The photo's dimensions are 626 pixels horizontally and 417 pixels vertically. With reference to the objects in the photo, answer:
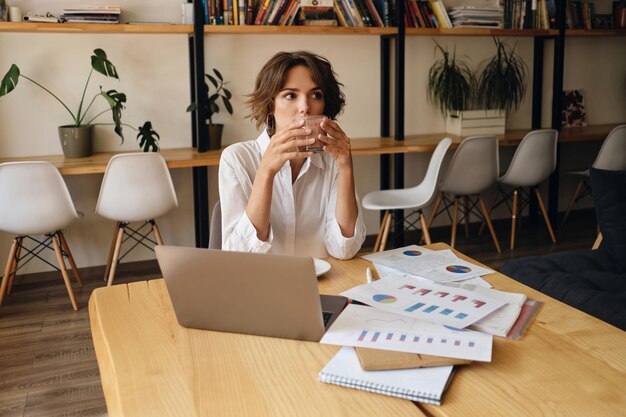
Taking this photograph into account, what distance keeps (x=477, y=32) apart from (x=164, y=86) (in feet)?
7.33

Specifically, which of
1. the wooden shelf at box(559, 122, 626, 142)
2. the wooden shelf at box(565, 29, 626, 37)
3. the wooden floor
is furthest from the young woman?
the wooden shelf at box(565, 29, 626, 37)

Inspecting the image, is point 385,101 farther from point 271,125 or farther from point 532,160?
point 271,125

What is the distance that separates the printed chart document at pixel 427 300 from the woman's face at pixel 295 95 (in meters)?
0.68

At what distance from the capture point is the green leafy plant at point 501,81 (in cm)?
508

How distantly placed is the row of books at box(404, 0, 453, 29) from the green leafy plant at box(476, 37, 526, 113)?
523 millimetres

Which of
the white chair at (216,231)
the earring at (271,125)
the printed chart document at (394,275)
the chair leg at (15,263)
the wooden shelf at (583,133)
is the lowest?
the chair leg at (15,263)

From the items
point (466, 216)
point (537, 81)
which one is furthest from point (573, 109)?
point (466, 216)

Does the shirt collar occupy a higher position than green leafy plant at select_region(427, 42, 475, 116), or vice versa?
green leafy plant at select_region(427, 42, 475, 116)

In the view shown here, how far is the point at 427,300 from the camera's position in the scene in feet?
4.62

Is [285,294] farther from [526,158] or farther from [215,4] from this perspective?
[526,158]

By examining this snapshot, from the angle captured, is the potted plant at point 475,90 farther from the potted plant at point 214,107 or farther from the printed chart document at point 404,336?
the printed chart document at point 404,336

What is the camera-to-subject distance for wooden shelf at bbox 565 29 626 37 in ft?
17.1

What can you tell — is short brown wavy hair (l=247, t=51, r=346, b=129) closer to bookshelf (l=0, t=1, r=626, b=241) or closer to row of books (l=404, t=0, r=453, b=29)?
bookshelf (l=0, t=1, r=626, b=241)

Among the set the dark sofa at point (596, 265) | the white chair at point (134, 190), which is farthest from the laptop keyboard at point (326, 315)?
the white chair at point (134, 190)
